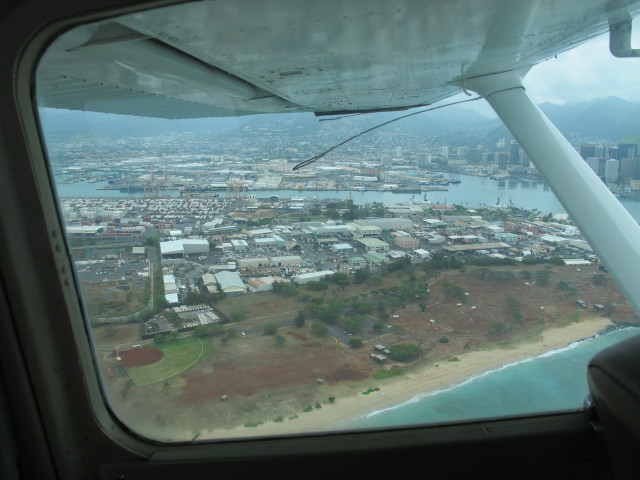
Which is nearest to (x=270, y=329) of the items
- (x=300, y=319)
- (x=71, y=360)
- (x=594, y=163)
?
(x=300, y=319)

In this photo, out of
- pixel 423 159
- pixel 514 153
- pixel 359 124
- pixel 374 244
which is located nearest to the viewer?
pixel 374 244

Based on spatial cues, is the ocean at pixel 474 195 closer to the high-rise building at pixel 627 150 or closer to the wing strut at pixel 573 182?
the wing strut at pixel 573 182

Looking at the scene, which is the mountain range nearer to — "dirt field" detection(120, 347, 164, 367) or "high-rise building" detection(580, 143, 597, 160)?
"high-rise building" detection(580, 143, 597, 160)

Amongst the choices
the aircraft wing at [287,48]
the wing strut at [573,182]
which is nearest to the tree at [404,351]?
the wing strut at [573,182]

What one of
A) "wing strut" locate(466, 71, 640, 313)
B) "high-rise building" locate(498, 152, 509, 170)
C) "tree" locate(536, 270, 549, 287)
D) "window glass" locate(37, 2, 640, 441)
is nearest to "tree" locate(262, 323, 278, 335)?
"window glass" locate(37, 2, 640, 441)

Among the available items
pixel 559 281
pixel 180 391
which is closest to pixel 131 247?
pixel 180 391

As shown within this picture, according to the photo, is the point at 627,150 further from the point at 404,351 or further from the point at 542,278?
the point at 404,351
